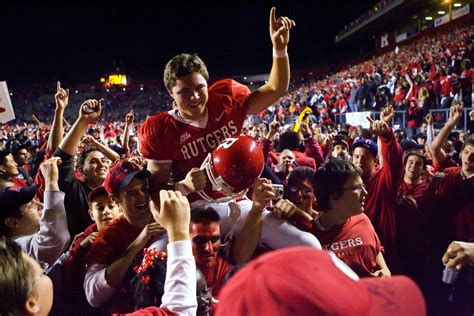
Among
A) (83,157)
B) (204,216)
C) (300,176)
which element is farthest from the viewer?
(83,157)

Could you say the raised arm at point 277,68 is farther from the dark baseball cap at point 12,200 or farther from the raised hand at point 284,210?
the dark baseball cap at point 12,200

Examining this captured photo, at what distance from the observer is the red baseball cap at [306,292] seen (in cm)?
101

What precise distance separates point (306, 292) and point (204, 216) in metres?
1.48

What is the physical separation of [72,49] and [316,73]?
26092mm

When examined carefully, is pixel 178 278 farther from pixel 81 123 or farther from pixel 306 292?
pixel 81 123

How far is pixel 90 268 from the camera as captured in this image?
2.49 metres

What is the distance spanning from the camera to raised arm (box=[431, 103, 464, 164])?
4.61 metres

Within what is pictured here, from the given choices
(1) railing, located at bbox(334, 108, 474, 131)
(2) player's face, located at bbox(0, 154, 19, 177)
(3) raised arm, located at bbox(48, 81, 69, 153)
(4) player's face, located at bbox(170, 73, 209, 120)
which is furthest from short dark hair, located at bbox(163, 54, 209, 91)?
(1) railing, located at bbox(334, 108, 474, 131)

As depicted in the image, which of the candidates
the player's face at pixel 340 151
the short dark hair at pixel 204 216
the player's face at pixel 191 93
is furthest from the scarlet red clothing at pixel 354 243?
the player's face at pixel 340 151

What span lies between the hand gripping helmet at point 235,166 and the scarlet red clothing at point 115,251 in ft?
2.02

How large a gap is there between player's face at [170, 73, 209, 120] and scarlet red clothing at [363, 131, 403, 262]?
1362 mm

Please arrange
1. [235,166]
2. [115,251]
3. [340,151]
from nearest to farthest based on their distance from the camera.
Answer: [235,166]
[115,251]
[340,151]

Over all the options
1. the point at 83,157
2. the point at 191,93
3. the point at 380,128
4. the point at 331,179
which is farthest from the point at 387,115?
the point at 83,157

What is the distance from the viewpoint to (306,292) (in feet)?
3.34
